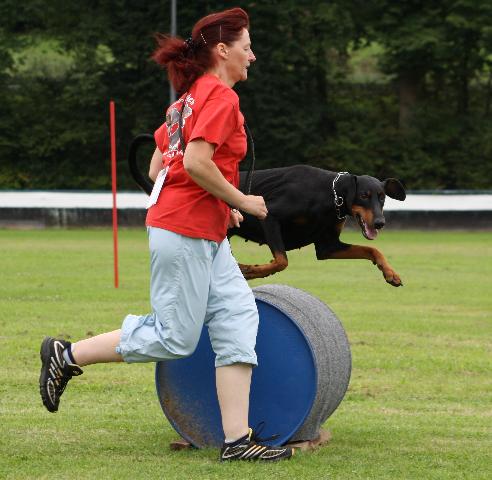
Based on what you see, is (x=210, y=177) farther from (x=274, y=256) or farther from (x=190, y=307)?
(x=274, y=256)

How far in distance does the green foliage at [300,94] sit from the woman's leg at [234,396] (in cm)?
3447

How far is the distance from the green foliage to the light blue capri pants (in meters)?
34.4

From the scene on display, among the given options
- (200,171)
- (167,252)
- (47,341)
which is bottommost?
(47,341)

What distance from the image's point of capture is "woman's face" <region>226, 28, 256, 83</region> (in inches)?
209

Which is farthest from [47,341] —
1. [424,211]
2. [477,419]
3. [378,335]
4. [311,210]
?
[424,211]

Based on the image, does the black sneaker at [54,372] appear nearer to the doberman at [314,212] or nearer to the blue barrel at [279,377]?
the blue barrel at [279,377]

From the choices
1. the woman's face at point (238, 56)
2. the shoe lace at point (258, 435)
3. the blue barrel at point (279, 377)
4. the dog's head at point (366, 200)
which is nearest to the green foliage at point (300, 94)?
the dog's head at point (366, 200)

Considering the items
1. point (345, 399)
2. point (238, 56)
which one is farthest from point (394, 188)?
point (238, 56)

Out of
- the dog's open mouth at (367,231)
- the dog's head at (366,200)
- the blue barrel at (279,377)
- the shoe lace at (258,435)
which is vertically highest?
the dog's head at (366,200)

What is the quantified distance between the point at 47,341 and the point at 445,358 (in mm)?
4628

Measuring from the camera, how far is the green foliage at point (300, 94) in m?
39.9

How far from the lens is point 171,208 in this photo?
17.3 ft

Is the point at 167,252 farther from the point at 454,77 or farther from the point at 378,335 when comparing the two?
the point at 454,77

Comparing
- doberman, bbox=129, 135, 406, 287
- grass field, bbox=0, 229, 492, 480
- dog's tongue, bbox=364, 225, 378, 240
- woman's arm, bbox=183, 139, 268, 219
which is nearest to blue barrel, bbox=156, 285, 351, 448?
grass field, bbox=0, 229, 492, 480
